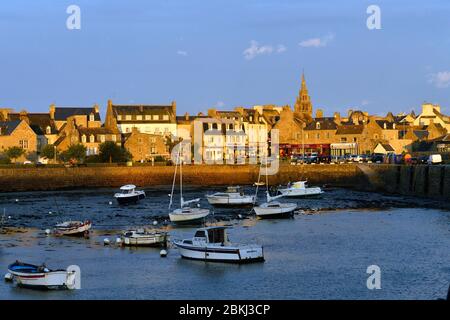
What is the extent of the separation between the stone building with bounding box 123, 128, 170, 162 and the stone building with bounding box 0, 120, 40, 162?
42.6 feet

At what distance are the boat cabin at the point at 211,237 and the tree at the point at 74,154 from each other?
68.6m

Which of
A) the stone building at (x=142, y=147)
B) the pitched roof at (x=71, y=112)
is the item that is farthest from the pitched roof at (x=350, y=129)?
the pitched roof at (x=71, y=112)

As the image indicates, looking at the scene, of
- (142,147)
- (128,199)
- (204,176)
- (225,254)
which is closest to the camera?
(225,254)

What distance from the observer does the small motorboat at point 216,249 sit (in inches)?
1467

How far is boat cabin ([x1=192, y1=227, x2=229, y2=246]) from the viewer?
38403mm

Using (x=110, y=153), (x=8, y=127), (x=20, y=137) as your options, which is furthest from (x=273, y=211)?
(x=8, y=127)

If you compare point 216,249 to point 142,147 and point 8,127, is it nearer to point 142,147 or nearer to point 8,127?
point 8,127

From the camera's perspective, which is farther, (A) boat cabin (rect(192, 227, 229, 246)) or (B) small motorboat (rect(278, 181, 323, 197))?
(B) small motorboat (rect(278, 181, 323, 197))

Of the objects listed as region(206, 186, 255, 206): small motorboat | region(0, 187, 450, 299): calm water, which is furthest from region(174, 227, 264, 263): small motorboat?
region(206, 186, 255, 206): small motorboat

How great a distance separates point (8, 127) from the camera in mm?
110062

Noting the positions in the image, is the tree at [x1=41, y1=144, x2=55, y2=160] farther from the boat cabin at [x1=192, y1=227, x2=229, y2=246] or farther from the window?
the boat cabin at [x1=192, y1=227, x2=229, y2=246]

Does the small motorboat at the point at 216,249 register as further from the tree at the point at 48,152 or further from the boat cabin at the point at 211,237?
the tree at the point at 48,152

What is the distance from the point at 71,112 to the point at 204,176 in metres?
34.9
